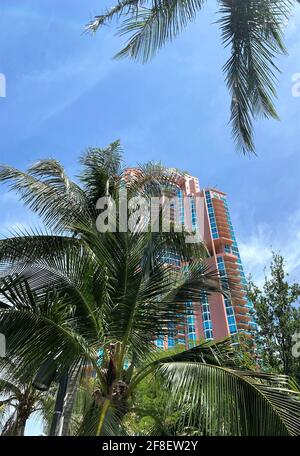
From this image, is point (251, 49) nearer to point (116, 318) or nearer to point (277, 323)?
point (116, 318)

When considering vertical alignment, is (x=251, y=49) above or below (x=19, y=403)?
above

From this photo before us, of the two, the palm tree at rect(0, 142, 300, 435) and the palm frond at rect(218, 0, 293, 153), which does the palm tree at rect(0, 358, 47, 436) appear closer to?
the palm tree at rect(0, 142, 300, 435)

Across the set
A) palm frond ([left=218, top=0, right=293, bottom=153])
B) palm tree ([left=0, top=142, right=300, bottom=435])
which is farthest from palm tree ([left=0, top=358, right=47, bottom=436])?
palm frond ([left=218, top=0, right=293, bottom=153])

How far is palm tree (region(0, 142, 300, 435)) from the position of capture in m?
4.72

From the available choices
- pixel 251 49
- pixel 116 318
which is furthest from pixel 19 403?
pixel 251 49

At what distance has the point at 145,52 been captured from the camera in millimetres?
6988

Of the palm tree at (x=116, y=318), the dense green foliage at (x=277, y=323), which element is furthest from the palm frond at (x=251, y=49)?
the dense green foliage at (x=277, y=323)

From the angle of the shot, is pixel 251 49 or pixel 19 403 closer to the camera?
pixel 251 49

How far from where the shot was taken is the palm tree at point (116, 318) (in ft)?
15.5

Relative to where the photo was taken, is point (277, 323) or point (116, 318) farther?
point (277, 323)

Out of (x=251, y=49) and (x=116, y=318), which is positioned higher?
(x=251, y=49)

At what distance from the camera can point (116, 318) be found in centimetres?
589
